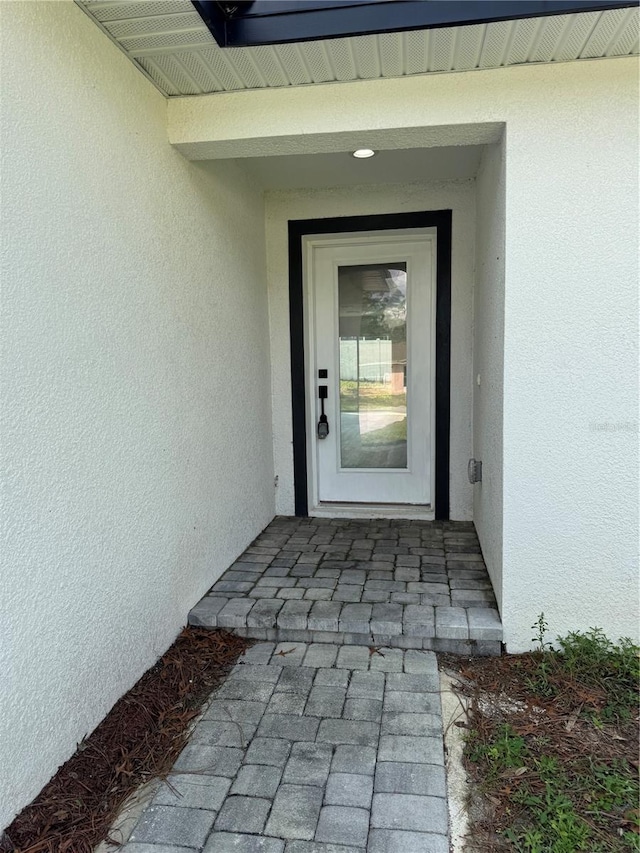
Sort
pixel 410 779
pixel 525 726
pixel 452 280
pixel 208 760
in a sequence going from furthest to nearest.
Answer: pixel 452 280, pixel 525 726, pixel 208 760, pixel 410 779

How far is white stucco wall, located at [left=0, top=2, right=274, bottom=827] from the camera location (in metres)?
1.50

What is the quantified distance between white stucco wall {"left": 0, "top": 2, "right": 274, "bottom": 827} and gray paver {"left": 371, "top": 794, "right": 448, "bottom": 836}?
104 centimetres

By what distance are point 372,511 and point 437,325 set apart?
1.51m

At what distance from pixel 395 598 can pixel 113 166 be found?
233 centimetres

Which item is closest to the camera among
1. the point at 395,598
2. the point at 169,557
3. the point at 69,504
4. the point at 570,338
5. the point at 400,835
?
the point at 400,835

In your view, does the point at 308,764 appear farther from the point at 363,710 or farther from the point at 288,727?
the point at 363,710

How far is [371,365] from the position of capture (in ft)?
13.0

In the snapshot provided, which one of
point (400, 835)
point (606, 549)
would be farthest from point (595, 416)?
point (400, 835)

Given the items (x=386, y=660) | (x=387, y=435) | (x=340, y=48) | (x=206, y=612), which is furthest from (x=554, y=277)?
(x=206, y=612)

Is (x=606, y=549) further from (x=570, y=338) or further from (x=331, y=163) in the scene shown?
(x=331, y=163)

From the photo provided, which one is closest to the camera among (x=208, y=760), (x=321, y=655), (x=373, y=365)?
(x=208, y=760)

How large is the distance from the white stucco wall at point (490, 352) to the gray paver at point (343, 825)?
1178 millimetres

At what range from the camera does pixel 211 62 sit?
207cm

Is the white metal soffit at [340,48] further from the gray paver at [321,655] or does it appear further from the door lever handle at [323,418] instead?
the gray paver at [321,655]
